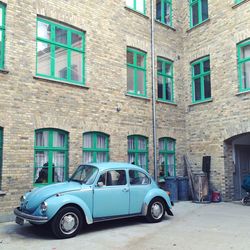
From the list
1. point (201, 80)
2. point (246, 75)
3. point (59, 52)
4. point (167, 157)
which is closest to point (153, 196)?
point (167, 157)

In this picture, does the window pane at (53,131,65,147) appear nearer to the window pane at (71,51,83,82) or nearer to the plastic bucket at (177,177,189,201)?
the window pane at (71,51,83,82)

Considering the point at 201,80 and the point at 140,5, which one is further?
the point at 201,80

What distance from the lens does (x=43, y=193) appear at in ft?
24.5

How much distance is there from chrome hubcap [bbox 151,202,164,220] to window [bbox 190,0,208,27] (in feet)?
30.2

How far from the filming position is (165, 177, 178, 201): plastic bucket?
501 inches

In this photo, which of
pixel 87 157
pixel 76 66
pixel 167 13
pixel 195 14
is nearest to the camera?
pixel 87 157

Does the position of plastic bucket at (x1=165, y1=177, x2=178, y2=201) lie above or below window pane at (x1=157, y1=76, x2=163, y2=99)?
below

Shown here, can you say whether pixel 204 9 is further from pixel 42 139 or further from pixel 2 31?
pixel 42 139

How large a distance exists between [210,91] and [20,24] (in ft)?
26.6

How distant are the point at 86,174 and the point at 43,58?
454cm

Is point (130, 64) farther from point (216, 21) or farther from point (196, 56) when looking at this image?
point (216, 21)

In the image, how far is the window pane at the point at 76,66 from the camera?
1145cm

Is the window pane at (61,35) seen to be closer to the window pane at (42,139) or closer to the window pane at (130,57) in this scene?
the window pane at (130,57)

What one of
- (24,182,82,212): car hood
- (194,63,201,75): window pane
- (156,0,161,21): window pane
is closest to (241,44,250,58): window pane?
(194,63,201,75): window pane
